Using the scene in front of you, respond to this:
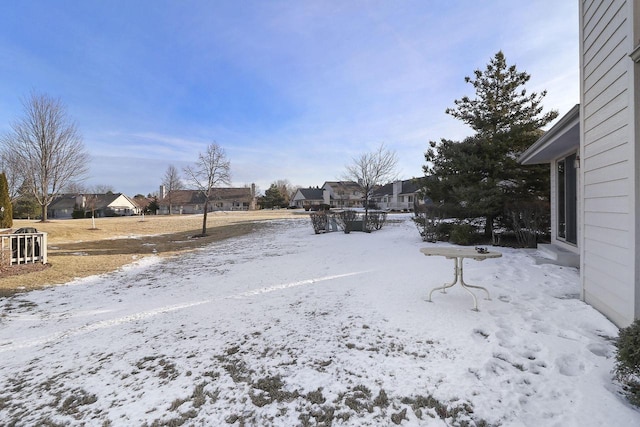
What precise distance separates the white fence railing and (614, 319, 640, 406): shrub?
12226mm

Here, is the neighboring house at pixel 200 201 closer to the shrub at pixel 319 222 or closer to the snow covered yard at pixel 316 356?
the shrub at pixel 319 222

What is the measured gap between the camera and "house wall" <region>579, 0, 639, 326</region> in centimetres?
309

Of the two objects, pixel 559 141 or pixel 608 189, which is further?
pixel 559 141

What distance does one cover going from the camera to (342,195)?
2522 inches

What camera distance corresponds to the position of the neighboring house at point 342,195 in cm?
6203

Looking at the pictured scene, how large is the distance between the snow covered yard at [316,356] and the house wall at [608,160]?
1.60ft

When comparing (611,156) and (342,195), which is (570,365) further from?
(342,195)

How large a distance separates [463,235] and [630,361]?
8.86 metres

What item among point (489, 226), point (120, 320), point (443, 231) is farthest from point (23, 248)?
point (489, 226)

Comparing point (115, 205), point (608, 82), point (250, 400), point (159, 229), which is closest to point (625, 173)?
point (608, 82)

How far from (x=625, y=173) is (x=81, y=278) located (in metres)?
10.7

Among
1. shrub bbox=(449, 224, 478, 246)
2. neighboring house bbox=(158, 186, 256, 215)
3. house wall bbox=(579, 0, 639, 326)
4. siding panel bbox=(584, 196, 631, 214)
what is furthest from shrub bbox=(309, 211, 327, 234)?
neighboring house bbox=(158, 186, 256, 215)

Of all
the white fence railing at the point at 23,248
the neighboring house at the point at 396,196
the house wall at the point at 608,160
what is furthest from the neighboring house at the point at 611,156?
the neighboring house at the point at 396,196

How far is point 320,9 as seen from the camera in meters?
9.48
